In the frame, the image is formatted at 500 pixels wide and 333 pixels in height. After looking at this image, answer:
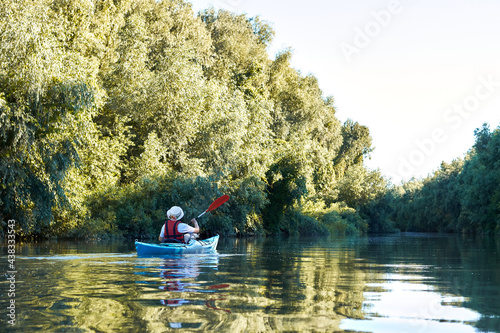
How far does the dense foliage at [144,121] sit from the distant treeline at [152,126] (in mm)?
74

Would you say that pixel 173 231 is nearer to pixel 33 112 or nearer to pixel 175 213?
pixel 175 213

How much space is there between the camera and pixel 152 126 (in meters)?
31.7

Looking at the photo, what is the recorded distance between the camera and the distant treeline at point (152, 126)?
1889 cm

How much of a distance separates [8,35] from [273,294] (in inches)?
593

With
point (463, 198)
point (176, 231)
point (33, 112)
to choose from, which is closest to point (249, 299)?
point (176, 231)

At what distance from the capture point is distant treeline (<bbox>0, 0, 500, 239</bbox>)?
18.9 m

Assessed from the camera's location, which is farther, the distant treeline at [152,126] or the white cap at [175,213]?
the distant treeline at [152,126]

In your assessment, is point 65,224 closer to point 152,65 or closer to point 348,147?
point 152,65

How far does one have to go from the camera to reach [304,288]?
791 cm

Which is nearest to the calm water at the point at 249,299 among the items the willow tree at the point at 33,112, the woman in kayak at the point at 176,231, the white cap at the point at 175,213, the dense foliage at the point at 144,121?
the white cap at the point at 175,213

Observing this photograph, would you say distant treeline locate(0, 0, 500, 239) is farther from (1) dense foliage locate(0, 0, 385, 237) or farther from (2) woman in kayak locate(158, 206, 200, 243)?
(2) woman in kayak locate(158, 206, 200, 243)

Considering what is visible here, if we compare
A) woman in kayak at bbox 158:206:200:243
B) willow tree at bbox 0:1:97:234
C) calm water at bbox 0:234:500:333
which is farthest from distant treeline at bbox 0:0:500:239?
calm water at bbox 0:234:500:333

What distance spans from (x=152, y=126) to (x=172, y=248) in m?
18.4

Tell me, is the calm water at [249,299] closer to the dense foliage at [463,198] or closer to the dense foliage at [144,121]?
the dense foliage at [144,121]
